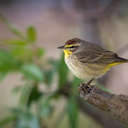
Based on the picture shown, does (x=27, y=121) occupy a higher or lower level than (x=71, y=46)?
lower

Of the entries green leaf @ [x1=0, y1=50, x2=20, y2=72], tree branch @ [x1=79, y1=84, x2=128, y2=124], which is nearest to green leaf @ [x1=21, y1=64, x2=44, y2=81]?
green leaf @ [x1=0, y1=50, x2=20, y2=72]

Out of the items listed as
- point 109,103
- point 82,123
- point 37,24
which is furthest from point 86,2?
point 37,24

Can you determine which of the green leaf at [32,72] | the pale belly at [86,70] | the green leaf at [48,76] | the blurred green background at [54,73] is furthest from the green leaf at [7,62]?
the pale belly at [86,70]

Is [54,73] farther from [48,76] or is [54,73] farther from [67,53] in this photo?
[67,53]

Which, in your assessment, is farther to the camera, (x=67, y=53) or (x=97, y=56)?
(x=67, y=53)

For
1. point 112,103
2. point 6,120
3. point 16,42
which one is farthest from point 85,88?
point 6,120

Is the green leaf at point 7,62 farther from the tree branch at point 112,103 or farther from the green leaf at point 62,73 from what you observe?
the tree branch at point 112,103

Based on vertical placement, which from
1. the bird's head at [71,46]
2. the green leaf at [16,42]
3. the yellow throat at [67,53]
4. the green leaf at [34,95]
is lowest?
the green leaf at [34,95]
